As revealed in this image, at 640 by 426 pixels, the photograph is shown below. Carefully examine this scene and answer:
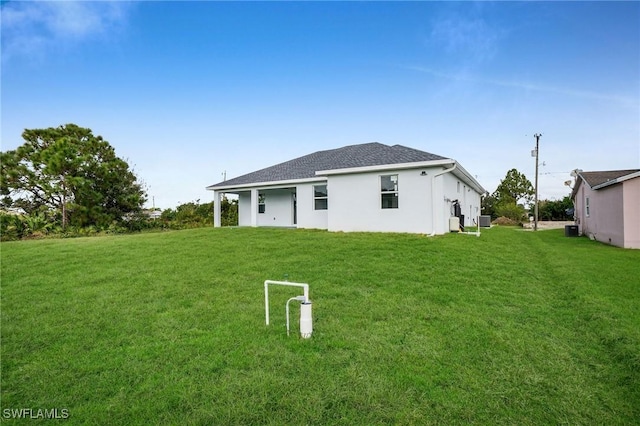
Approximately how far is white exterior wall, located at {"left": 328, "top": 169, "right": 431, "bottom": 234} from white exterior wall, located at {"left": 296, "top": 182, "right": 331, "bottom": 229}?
99 centimetres

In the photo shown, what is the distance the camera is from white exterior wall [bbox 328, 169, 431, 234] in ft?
39.0

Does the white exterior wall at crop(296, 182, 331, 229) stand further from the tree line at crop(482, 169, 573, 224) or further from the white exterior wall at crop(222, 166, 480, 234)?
the tree line at crop(482, 169, 573, 224)

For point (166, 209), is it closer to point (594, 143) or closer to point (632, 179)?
point (632, 179)

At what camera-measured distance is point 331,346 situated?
3.71m

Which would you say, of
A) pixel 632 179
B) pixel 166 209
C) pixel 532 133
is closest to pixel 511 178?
pixel 532 133

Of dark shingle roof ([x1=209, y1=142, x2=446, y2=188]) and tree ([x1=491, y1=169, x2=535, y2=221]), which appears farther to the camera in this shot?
tree ([x1=491, y1=169, x2=535, y2=221])

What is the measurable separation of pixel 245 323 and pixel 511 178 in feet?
143

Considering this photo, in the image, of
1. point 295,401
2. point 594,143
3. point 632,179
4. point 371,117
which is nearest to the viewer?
point 295,401

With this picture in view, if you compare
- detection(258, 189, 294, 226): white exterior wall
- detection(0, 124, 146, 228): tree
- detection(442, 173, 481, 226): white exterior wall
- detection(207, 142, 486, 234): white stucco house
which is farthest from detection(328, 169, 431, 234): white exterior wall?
detection(0, 124, 146, 228): tree

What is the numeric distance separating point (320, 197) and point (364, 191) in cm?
278

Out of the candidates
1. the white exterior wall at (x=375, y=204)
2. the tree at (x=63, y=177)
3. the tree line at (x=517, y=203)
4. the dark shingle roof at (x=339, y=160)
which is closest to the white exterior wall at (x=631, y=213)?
the dark shingle roof at (x=339, y=160)

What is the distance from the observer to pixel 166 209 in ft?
78.8

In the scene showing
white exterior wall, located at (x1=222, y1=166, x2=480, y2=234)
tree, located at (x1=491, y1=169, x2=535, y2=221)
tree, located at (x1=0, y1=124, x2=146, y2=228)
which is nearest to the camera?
white exterior wall, located at (x1=222, y1=166, x2=480, y2=234)

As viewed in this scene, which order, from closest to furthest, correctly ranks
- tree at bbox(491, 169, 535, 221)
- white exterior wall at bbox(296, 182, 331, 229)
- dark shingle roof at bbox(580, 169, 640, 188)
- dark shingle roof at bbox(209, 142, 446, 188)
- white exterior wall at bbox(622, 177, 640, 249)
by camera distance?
1. white exterior wall at bbox(622, 177, 640, 249)
2. dark shingle roof at bbox(209, 142, 446, 188)
3. white exterior wall at bbox(296, 182, 331, 229)
4. dark shingle roof at bbox(580, 169, 640, 188)
5. tree at bbox(491, 169, 535, 221)
